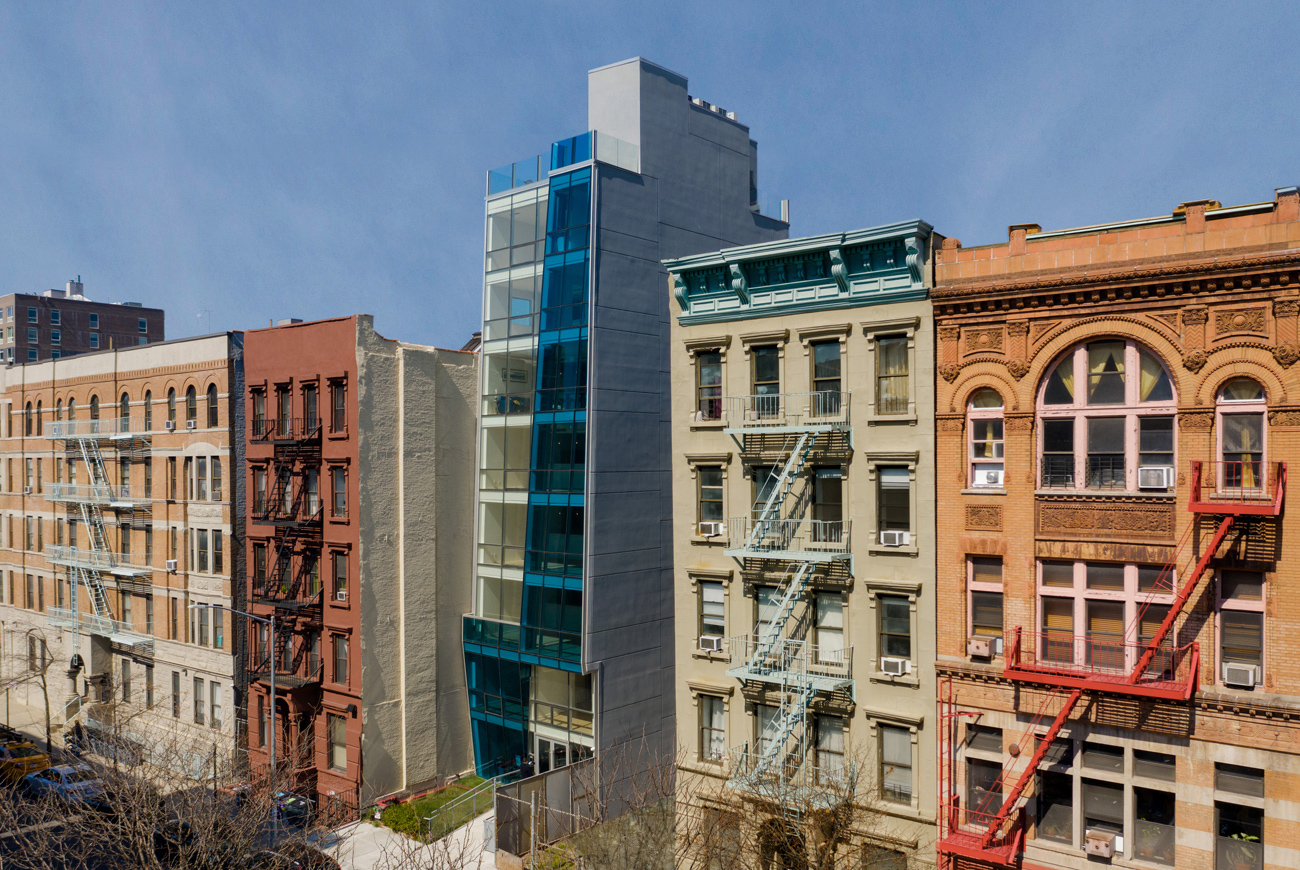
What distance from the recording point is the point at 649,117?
33938mm

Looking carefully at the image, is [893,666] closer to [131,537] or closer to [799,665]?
[799,665]

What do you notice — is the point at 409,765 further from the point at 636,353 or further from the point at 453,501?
the point at 636,353

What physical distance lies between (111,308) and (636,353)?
108636 mm

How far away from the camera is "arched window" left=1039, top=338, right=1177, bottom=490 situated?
20.1 meters

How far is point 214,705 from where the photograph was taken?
41094 millimetres

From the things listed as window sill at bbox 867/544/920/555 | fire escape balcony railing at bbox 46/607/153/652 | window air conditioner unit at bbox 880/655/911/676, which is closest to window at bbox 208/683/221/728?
fire escape balcony railing at bbox 46/607/153/652

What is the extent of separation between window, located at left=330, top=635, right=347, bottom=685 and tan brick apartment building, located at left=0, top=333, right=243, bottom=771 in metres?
4.83

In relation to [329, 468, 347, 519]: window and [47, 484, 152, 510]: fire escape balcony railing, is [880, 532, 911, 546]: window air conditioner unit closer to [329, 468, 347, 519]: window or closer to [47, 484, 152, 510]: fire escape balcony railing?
[329, 468, 347, 519]: window

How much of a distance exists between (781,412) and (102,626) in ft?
130

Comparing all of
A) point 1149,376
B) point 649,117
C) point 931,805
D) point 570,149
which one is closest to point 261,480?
point 570,149

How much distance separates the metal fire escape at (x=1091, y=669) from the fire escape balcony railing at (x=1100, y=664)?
0.02m

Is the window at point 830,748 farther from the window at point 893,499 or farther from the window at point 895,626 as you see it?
the window at point 893,499

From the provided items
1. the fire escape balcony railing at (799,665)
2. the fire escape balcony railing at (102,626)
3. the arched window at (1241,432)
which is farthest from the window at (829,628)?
the fire escape balcony railing at (102,626)

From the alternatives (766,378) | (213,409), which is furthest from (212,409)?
(766,378)
